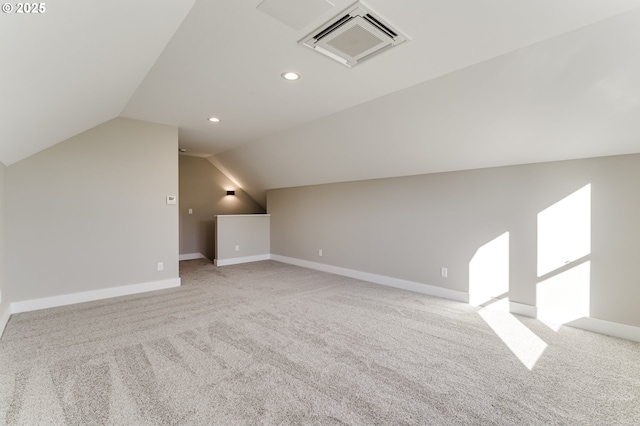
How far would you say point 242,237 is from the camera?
6621 millimetres

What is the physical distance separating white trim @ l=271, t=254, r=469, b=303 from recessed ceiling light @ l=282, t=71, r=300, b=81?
10.7 feet

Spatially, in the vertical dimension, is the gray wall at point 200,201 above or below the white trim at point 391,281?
above

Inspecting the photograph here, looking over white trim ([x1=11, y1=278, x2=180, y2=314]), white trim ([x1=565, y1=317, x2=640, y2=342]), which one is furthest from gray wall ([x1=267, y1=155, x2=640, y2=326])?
white trim ([x1=11, y1=278, x2=180, y2=314])

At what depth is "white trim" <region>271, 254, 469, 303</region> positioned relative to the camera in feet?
12.9

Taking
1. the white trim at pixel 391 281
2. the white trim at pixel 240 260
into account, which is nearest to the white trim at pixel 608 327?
the white trim at pixel 391 281

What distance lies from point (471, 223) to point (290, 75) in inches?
113

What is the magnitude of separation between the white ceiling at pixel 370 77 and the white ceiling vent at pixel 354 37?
76mm

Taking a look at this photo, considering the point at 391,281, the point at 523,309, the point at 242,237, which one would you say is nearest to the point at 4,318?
the point at 242,237

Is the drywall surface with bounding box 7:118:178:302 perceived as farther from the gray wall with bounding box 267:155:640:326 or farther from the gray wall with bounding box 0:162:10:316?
the gray wall with bounding box 267:155:640:326

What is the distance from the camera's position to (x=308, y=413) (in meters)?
1.75

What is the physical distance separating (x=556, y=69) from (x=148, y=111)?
438cm

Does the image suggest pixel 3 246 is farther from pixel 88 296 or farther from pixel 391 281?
pixel 391 281

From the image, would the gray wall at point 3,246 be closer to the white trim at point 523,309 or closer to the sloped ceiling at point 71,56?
the sloped ceiling at point 71,56

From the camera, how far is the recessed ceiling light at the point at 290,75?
2.71 meters
